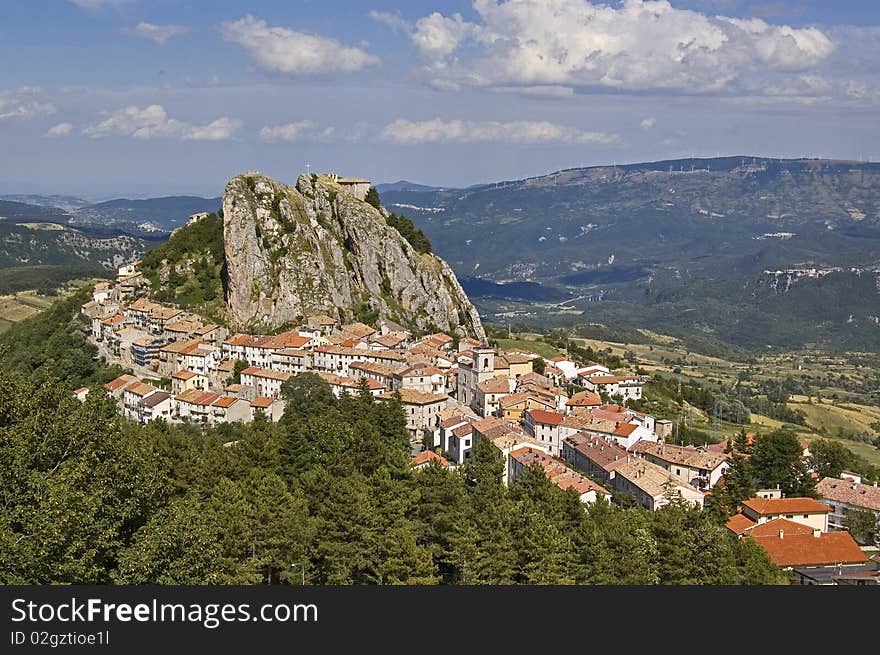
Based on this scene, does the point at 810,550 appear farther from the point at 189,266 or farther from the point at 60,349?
the point at 189,266

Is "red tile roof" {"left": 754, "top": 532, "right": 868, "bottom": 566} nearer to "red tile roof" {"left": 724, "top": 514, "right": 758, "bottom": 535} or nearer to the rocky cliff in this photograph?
"red tile roof" {"left": 724, "top": 514, "right": 758, "bottom": 535}

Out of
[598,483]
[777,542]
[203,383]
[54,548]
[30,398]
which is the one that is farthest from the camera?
[203,383]

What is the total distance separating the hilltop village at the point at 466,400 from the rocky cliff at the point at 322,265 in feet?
12.3

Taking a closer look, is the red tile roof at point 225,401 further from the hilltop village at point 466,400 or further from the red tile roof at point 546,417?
the red tile roof at point 546,417

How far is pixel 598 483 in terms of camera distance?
1964 inches

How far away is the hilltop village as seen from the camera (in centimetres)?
4544

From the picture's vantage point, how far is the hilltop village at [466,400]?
45.4m

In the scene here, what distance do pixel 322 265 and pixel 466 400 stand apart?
82.9ft

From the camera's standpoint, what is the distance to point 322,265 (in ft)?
281

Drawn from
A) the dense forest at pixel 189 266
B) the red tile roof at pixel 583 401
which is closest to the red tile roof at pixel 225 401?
the dense forest at pixel 189 266

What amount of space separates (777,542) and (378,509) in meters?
20.3

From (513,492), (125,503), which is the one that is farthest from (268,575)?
(513,492)

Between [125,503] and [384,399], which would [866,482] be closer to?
[384,399]

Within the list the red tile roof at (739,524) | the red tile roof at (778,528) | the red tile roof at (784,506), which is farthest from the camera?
the red tile roof at (784,506)
